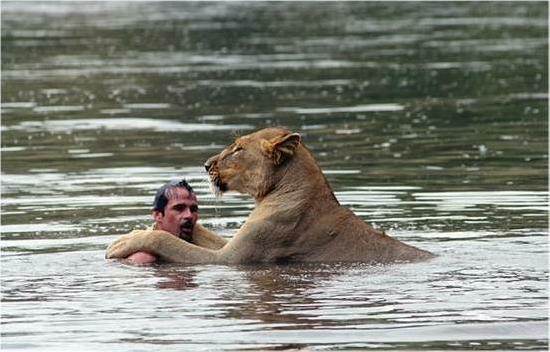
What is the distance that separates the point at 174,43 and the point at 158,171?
80.0ft

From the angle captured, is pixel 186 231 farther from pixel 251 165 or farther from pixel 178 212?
pixel 251 165

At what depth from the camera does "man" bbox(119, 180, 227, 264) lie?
14555 mm

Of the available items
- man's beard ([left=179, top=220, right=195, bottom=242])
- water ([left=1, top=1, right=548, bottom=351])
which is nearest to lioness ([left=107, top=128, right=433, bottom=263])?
water ([left=1, top=1, right=548, bottom=351])

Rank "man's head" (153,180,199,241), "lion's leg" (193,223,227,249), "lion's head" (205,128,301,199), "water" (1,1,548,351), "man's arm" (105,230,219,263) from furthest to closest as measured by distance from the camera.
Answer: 1. "lion's leg" (193,223,227,249)
2. "man's head" (153,180,199,241)
3. "lion's head" (205,128,301,199)
4. "man's arm" (105,230,219,263)
5. "water" (1,1,548,351)

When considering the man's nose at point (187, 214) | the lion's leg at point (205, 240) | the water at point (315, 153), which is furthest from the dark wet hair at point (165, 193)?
the water at point (315, 153)

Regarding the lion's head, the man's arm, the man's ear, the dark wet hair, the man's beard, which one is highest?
the lion's head

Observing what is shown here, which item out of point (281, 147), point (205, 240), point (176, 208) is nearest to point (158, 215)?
point (176, 208)

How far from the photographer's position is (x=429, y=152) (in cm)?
2269

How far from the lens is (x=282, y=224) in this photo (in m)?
14.3

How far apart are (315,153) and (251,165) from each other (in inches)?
336

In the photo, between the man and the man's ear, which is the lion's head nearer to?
the man

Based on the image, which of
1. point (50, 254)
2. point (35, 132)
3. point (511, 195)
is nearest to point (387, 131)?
point (35, 132)

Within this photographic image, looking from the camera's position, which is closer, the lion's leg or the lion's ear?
the lion's ear

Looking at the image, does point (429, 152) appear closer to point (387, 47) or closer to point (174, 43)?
point (387, 47)
